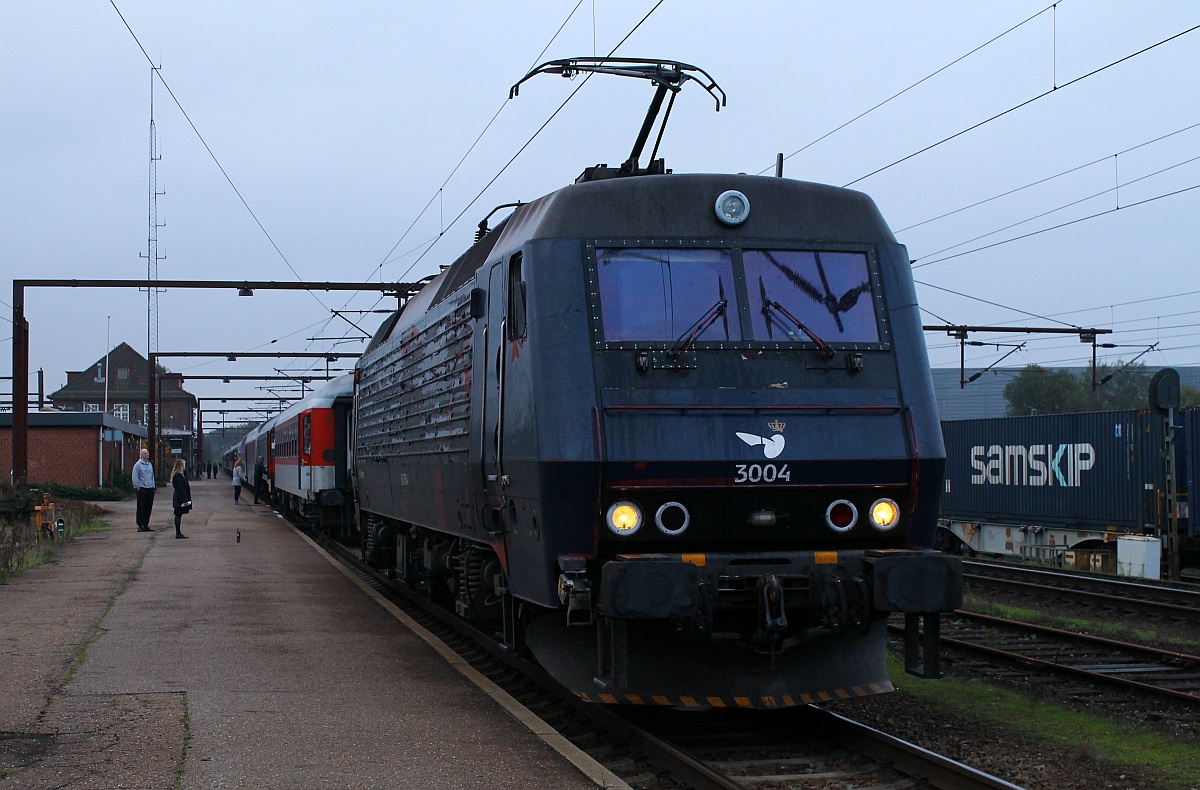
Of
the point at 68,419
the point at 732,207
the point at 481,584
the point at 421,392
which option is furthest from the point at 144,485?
the point at 68,419

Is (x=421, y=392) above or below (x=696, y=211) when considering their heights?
below

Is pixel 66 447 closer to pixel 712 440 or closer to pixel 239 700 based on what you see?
pixel 239 700

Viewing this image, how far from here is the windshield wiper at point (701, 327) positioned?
682 cm

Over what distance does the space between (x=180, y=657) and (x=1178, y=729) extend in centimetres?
712

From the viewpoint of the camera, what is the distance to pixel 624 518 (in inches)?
261

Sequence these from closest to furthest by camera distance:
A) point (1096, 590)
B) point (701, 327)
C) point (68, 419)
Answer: point (701, 327)
point (1096, 590)
point (68, 419)

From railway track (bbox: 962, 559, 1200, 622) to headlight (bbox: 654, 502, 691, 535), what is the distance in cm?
664

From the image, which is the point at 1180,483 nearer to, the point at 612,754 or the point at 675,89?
the point at 675,89

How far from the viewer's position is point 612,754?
22.3ft

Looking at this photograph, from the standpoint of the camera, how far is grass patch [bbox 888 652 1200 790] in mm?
6688

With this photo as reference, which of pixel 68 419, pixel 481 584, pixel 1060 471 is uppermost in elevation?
pixel 68 419

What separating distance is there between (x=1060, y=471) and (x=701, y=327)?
16842 mm

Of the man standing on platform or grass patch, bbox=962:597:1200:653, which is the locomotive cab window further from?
the man standing on platform

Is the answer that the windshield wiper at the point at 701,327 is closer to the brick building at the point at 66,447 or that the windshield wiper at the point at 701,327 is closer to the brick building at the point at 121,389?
the brick building at the point at 66,447
